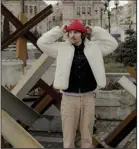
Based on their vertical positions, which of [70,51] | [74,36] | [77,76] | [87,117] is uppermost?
[74,36]

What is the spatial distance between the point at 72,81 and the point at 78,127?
0.45 meters

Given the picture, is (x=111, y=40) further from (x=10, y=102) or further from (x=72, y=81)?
(x=10, y=102)

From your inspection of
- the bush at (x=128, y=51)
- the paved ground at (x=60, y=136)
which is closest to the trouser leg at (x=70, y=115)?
the paved ground at (x=60, y=136)

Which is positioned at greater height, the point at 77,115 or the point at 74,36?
the point at 74,36

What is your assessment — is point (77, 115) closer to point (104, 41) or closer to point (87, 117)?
point (87, 117)

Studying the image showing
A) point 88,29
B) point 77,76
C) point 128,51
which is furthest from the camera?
point 128,51

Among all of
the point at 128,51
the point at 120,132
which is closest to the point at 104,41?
the point at 120,132

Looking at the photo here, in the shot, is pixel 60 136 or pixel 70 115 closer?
pixel 70 115

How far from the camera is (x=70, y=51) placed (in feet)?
10.7

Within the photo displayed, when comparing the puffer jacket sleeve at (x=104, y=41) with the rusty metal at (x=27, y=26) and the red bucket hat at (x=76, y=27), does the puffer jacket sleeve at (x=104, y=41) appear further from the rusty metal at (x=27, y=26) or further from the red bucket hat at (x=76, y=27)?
the rusty metal at (x=27, y=26)

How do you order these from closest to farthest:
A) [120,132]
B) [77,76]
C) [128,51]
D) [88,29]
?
[77,76] → [88,29] → [120,132] → [128,51]

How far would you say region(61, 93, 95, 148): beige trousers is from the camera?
3246mm

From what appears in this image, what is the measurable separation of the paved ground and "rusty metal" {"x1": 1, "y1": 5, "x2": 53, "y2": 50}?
134 centimetres

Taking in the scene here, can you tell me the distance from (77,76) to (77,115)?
13.0 inches
